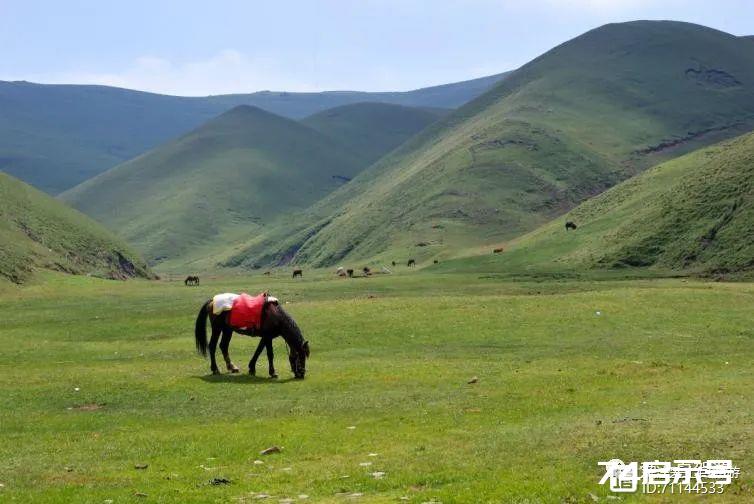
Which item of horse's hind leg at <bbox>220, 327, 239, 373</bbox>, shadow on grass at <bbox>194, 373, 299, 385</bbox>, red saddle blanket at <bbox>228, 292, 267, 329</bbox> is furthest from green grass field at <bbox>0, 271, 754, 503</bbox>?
red saddle blanket at <bbox>228, 292, 267, 329</bbox>

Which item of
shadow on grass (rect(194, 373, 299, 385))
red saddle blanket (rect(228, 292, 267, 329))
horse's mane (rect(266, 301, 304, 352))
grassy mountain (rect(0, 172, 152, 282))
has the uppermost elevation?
grassy mountain (rect(0, 172, 152, 282))

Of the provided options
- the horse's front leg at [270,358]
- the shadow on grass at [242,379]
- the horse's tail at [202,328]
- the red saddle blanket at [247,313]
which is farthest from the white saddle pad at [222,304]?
the shadow on grass at [242,379]

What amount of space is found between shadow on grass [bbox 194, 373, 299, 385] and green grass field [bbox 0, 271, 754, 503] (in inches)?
7.9

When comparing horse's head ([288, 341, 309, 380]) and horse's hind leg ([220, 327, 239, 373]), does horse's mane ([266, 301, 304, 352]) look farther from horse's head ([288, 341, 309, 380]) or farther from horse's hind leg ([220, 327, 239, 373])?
horse's hind leg ([220, 327, 239, 373])

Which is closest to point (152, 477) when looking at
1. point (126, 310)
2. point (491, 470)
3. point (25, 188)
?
point (491, 470)

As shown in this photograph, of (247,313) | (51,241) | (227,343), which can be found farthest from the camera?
(51,241)

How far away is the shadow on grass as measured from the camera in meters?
A: 32.8

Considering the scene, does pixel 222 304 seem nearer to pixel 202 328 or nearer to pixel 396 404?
pixel 202 328

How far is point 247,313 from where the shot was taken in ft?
111

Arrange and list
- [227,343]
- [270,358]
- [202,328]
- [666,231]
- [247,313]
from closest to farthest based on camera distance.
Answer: [270,358] < [247,313] < [202,328] < [227,343] < [666,231]

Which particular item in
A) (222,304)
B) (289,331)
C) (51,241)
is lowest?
(289,331)

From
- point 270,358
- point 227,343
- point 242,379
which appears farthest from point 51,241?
point 270,358

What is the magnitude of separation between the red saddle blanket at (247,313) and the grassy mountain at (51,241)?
69.1m

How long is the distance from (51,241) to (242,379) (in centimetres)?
10116
